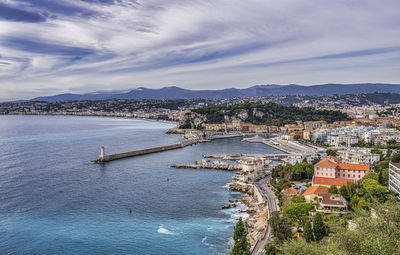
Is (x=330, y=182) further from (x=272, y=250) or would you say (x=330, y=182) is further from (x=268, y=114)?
(x=268, y=114)

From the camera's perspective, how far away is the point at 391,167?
16.3 m

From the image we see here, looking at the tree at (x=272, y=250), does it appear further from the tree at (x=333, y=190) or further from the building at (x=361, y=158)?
the building at (x=361, y=158)

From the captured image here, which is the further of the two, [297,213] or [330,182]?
[330,182]

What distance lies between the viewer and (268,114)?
66625mm

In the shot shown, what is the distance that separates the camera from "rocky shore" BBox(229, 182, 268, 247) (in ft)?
43.1

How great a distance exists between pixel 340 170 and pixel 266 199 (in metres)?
4.75

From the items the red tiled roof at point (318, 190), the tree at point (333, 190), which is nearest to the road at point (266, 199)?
the red tiled roof at point (318, 190)

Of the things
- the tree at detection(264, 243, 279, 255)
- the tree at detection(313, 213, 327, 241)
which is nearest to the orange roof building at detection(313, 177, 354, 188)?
the tree at detection(313, 213, 327, 241)

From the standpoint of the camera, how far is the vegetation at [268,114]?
6338 centimetres

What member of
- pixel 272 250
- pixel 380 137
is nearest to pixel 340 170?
pixel 272 250

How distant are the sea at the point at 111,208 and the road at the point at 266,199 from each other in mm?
1234

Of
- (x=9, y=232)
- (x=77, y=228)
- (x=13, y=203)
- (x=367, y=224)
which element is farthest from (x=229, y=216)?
(x=13, y=203)

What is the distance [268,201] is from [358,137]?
25262 millimetres

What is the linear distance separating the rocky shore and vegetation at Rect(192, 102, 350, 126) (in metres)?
43.5
